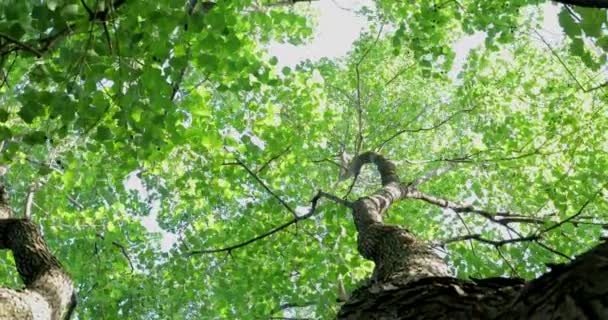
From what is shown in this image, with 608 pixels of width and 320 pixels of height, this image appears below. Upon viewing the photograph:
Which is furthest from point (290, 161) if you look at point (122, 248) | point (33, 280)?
point (33, 280)

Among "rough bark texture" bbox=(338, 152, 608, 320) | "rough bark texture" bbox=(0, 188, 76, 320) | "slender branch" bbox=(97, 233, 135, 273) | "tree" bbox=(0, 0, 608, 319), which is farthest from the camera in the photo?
"slender branch" bbox=(97, 233, 135, 273)

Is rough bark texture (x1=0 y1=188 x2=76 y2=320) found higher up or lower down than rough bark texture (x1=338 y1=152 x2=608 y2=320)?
higher up

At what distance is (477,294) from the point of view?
1.73 m

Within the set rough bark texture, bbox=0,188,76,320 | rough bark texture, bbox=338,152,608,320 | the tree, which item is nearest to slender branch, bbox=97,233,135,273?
the tree

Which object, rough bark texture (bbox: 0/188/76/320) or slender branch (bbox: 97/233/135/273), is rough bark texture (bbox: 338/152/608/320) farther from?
slender branch (bbox: 97/233/135/273)

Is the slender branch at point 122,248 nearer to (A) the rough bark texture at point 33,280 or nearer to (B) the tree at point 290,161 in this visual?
(B) the tree at point 290,161

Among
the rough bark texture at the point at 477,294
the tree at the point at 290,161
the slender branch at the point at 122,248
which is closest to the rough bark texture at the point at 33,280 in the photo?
the tree at the point at 290,161

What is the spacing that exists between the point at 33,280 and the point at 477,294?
3.70 metres

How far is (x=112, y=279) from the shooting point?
7.39 meters

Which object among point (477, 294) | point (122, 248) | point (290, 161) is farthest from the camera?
point (290, 161)

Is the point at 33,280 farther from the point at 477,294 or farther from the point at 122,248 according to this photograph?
the point at 477,294

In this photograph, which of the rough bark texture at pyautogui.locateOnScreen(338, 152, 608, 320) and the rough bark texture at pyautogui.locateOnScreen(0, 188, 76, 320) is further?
the rough bark texture at pyautogui.locateOnScreen(0, 188, 76, 320)

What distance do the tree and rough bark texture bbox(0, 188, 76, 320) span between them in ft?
0.33

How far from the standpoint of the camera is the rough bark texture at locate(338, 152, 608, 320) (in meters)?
1.20
